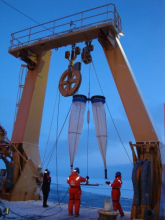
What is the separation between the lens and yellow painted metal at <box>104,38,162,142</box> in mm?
8828

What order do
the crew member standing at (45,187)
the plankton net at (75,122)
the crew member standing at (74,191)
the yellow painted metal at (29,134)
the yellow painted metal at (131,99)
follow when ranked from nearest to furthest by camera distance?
the crew member standing at (74,191) < the yellow painted metal at (131,99) < the plankton net at (75,122) < the crew member standing at (45,187) < the yellow painted metal at (29,134)

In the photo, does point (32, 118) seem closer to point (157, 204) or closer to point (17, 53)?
point (17, 53)

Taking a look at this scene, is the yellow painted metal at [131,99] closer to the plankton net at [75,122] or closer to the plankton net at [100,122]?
the plankton net at [100,122]

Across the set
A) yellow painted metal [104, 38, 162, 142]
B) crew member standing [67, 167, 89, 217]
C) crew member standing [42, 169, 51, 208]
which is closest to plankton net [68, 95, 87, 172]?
crew member standing [67, 167, 89, 217]

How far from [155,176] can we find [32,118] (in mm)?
7130

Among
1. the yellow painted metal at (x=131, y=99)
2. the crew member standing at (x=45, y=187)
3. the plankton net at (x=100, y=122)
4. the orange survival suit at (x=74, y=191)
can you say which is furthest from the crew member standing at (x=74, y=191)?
the yellow painted metal at (x=131, y=99)

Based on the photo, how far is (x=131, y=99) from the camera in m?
9.29

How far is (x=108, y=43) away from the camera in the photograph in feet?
33.4

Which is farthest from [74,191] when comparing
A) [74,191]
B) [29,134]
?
[29,134]

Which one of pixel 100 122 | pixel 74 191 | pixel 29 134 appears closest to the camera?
pixel 74 191

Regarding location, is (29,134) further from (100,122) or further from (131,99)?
(131,99)

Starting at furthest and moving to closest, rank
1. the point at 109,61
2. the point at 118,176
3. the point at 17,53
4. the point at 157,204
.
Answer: the point at 17,53
the point at 109,61
the point at 118,176
the point at 157,204

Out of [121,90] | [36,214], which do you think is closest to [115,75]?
[121,90]

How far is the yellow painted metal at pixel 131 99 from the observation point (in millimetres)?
8828
